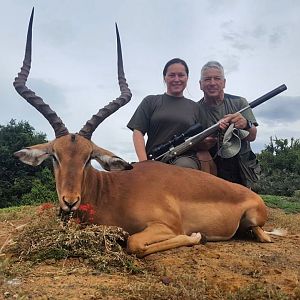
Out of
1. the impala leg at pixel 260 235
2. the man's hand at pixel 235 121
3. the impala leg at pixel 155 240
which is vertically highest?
the man's hand at pixel 235 121

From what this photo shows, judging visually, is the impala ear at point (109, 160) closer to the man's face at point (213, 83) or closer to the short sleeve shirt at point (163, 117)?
the short sleeve shirt at point (163, 117)

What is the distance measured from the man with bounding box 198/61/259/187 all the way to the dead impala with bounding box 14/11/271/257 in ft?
4.75

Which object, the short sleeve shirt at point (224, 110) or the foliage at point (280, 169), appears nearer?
the short sleeve shirt at point (224, 110)

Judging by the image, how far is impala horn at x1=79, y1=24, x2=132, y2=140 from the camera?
589cm

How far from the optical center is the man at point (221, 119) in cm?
802

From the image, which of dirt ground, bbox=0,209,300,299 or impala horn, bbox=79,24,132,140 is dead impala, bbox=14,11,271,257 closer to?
impala horn, bbox=79,24,132,140

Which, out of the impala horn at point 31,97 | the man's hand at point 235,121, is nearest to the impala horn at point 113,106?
the impala horn at point 31,97

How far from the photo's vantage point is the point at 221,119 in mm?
7812

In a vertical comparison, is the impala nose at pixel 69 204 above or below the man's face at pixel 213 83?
below

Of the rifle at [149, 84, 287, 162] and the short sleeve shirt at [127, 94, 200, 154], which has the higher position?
the short sleeve shirt at [127, 94, 200, 154]

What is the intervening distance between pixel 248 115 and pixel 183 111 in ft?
3.92

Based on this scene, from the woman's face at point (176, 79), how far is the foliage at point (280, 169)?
12275 mm

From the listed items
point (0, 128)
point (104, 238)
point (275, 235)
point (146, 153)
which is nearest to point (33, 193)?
point (0, 128)

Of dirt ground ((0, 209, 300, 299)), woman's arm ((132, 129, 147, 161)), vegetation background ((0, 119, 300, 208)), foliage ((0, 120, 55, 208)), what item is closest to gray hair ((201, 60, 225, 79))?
woman's arm ((132, 129, 147, 161))
